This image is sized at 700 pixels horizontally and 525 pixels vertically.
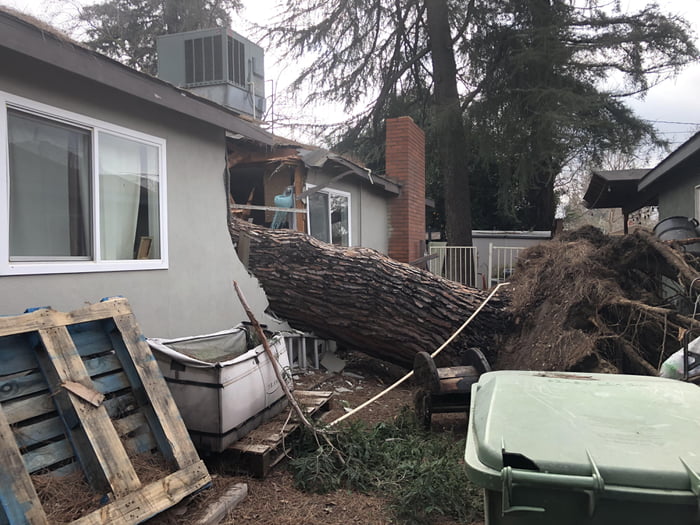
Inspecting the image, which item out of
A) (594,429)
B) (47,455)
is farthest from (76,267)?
(594,429)

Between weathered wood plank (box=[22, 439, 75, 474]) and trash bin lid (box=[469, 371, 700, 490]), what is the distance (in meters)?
2.33

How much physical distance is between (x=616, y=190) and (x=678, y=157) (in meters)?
4.77

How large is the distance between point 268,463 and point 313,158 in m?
5.26

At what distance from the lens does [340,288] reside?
646cm

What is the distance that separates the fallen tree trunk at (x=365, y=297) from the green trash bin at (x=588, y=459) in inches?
165

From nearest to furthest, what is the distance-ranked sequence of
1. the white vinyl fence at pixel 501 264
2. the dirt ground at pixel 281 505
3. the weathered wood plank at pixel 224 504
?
the weathered wood plank at pixel 224 504
the dirt ground at pixel 281 505
the white vinyl fence at pixel 501 264

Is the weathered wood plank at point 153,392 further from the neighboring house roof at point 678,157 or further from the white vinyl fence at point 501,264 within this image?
the white vinyl fence at point 501,264

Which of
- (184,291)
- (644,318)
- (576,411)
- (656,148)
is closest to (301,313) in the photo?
(184,291)

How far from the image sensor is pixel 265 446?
3744 millimetres

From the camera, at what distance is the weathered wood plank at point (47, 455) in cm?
264

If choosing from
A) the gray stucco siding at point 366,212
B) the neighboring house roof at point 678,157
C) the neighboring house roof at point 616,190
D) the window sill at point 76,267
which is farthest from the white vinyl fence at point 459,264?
the window sill at point 76,267

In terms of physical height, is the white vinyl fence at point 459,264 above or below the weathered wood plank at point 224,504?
above

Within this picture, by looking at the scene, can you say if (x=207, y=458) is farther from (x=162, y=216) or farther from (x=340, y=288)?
(x=340, y=288)

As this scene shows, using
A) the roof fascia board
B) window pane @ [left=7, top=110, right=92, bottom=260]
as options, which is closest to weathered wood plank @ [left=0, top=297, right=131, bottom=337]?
window pane @ [left=7, top=110, right=92, bottom=260]
